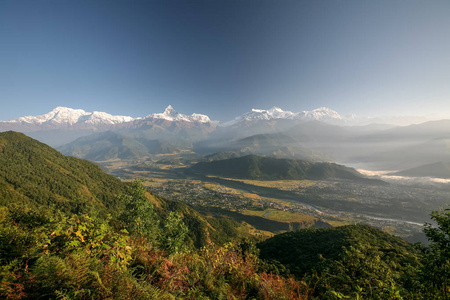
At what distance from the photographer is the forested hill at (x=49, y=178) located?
8038 centimetres

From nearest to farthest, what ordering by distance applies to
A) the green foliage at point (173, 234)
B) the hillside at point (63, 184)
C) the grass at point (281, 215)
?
the green foliage at point (173, 234)
the hillside at point (63, 184)
the grass at point (281, 215)

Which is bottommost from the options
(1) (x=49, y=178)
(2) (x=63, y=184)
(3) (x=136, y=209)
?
(2) (x=63, y=184)

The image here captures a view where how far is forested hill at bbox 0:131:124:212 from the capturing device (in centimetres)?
8038

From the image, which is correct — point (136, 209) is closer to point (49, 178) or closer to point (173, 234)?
point (173, 234)

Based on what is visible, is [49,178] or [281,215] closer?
[49,178]

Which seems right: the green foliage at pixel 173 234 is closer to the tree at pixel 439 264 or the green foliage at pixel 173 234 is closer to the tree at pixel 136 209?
the tree at pixel 136 209

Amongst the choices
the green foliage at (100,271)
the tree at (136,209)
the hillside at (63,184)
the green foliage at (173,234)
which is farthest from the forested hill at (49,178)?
the green foliage at (100,271)

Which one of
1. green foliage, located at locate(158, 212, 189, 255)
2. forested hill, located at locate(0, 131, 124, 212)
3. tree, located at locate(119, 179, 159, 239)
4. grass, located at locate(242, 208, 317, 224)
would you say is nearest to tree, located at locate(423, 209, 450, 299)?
green foliage, located at locate(158, 212, 189, 255)

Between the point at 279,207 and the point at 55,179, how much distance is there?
563 ft

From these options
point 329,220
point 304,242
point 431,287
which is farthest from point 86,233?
point 329,220

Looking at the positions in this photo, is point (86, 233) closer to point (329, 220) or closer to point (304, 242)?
point (304, 242)

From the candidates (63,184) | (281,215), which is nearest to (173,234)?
(63,184)

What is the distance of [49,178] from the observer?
338ft

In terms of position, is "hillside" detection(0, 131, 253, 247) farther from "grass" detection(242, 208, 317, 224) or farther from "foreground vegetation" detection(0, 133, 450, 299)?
"foreground vegetation" detection(0, 133, 450, 299)
